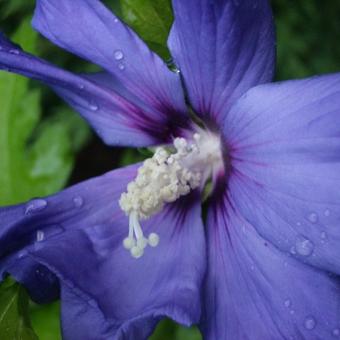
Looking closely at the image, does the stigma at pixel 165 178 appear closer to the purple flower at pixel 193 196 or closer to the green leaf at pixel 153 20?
the purple flower at pixel 193 196

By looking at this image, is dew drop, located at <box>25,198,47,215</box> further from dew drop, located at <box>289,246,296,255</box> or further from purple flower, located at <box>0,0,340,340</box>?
dew drop, located at <box>289,246,296,255</box>

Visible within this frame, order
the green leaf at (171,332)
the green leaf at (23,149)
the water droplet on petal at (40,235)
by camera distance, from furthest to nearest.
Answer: the green leaf at (171,332) → the green leaf at (23,149) → the water droplet on petal at (40,235)

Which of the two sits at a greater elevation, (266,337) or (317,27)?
(266,337)

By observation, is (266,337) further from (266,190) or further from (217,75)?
(217,75)

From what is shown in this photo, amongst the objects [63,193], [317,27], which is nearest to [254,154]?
[63,193]

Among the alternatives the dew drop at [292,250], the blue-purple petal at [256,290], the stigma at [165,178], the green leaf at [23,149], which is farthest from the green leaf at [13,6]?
the dew drop at [292,250]

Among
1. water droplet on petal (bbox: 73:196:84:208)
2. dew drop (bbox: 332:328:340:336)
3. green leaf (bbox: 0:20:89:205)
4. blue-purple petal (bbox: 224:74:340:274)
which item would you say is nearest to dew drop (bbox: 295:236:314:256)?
blue-purple petal (bbox: 224:74:340:274)

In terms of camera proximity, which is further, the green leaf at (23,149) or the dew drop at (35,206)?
the green leaf at (23,149)
